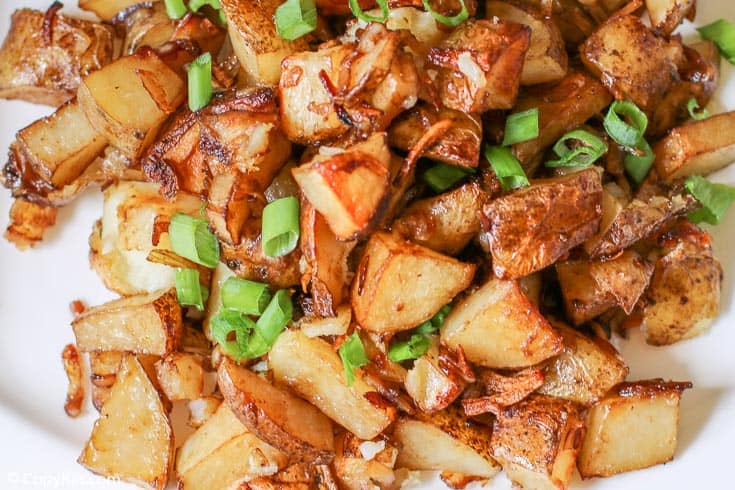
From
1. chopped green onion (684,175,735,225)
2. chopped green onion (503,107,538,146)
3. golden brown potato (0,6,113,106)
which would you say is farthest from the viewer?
golden brown potato (0,6,113,106)

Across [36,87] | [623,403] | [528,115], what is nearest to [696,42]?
[528,115]

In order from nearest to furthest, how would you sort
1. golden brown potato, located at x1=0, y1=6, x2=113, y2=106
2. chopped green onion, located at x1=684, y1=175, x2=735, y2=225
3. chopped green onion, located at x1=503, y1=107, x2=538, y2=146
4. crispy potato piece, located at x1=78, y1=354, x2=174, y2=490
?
chopped green onion, located at x1=503, y1=107, x2=538, y2=146 → chopped green onion, located at x1=684, y1=175, x2=735, y2=225 → crispy potato piece, located at x1=78, y1=354, x2=174, y2=490 → golden brown potato, located at x1=0, y1=6, x2=113, y2=106

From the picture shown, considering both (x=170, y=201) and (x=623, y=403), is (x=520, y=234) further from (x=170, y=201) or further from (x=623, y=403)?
(x=170, y=201)

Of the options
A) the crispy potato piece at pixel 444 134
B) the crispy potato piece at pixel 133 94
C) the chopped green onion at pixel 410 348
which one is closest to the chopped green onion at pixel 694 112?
the crispy potato piece at pixel 444 134

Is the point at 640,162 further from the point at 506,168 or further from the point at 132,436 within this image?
the point at 132,436

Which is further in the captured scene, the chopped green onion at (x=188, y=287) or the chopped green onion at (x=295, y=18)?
the chopped green onion at (x=188, y=287)

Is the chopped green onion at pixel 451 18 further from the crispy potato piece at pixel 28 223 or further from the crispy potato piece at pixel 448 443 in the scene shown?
the crispy potato piece at pixel 28 223

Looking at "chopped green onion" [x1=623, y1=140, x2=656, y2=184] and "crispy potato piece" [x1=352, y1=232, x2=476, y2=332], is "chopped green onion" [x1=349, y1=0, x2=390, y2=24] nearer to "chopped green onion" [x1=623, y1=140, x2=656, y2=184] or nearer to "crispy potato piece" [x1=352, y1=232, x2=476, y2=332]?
"crispy potato piece" [x1=352, y1=232, x2=476, y2=332]

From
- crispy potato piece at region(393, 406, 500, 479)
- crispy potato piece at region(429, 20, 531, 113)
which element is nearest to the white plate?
crispy potato piece at region(393, 406, 500, 479)
